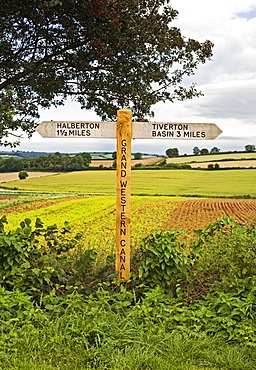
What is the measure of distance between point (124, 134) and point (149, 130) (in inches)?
14.7

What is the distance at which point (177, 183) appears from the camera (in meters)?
14.4

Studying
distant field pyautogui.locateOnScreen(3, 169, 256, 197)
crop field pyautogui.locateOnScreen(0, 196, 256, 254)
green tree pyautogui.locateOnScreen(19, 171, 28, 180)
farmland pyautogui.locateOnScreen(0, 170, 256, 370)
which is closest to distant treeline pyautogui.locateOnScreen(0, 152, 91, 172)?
green tree pyautogui.locateOnScreen(19, 171, 28, 180)

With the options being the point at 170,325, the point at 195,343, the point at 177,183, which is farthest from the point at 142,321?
the point at 177,183

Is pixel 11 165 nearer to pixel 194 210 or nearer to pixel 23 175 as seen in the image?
pixel 23 175

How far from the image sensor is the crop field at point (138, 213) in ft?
37.6

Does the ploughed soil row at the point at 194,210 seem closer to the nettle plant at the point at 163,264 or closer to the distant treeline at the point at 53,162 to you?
the distant treeline at the point at 53,162

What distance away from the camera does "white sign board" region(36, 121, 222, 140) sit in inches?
225

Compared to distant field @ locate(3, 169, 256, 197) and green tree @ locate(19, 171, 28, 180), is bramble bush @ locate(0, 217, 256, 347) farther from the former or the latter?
green tree @ locate(19, 171, 28, 180)

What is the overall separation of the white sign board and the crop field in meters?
5.08

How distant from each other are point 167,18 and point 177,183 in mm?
6361

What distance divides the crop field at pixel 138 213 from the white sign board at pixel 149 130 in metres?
5.08

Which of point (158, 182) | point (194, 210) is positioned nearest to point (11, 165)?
point (158, 182)

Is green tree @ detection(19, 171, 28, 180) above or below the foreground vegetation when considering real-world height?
above

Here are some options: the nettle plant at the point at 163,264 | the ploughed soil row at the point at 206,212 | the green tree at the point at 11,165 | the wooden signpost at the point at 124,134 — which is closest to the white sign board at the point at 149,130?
the wooden signpost at the point at 124,134
